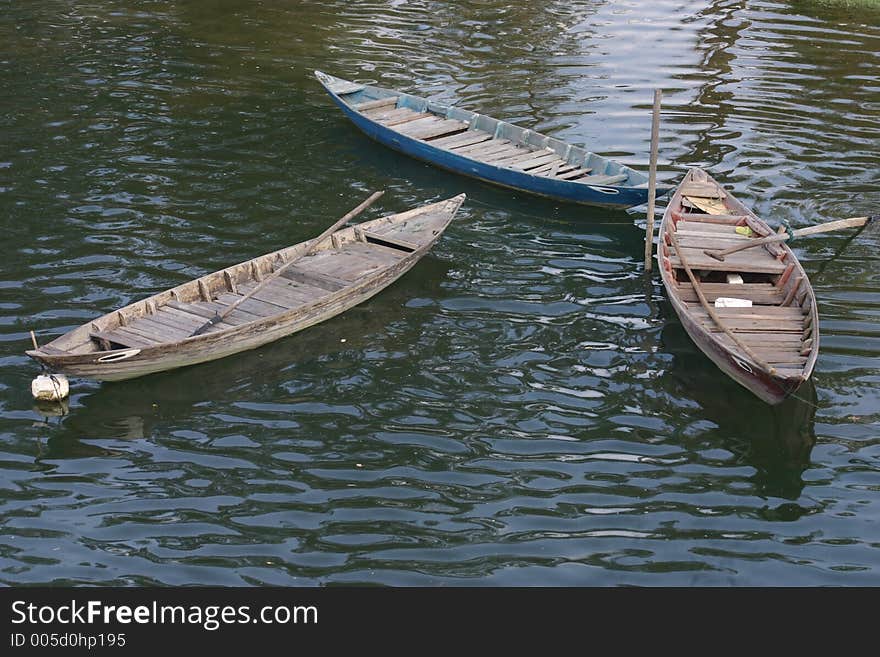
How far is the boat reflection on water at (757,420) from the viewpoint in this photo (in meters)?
12.2

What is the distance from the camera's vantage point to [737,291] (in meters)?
15.1

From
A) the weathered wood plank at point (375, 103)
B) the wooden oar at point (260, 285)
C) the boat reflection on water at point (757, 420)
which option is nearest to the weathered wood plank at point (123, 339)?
the wooden oar at point (260, 285)

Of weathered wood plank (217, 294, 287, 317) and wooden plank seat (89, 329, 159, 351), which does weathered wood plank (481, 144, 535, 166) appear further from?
wooden plank seat (89, 329, 159, 351)

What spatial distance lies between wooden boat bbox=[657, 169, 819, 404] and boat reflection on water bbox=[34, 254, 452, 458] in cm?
398

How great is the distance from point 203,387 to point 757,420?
7.21 meters

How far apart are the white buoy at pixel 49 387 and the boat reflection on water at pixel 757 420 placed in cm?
793

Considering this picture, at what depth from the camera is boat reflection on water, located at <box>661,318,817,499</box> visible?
1218cm

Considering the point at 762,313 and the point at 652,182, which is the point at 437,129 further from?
the point at 762,313

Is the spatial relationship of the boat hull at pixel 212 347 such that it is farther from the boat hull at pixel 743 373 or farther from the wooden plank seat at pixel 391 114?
the wooden plank seat at pixel 391 114

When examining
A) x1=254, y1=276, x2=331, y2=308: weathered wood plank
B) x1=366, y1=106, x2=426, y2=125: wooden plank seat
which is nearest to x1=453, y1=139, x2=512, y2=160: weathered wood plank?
x1=366, y1=106, x2=426, y2=125: wooden plank seat

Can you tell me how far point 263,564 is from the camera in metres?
Result: 10.6

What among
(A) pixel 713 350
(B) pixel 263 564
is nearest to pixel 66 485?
(B) pixel 263 564

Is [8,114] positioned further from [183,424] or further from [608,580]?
[608,580]
